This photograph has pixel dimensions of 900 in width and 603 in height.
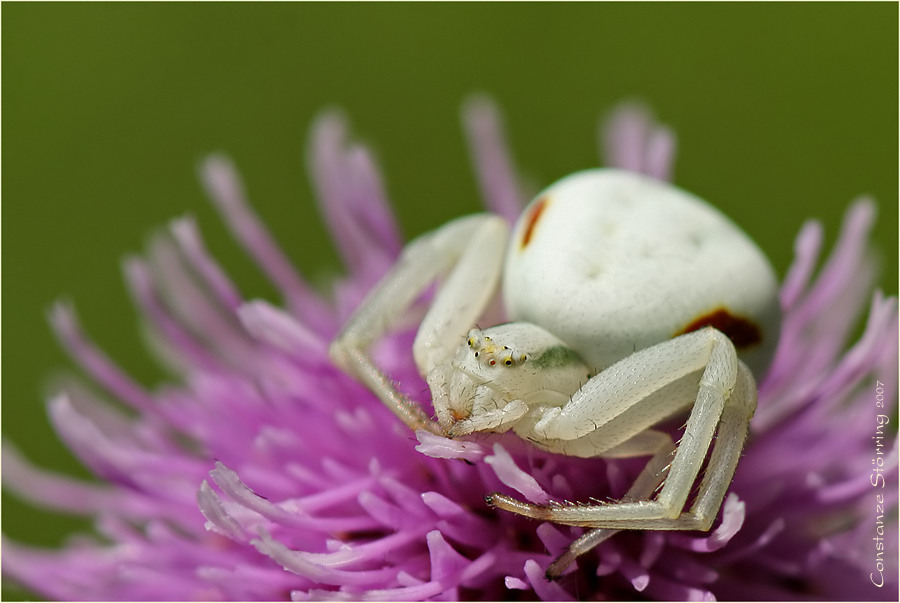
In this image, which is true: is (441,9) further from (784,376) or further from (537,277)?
(537,277)

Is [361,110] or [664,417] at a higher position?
[361,110]

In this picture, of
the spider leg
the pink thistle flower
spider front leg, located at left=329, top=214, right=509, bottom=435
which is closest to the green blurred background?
the pink thistle flower

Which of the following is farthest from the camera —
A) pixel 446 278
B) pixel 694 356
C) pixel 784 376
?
pixel 784 376

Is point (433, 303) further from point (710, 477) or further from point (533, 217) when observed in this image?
point (710, 477)

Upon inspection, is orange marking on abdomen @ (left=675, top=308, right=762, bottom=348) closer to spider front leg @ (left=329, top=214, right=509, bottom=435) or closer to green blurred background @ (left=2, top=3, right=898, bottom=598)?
spider front leg @ (left=329, top=214, right=509, bottom=435)

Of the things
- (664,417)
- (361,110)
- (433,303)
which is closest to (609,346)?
(664,417)

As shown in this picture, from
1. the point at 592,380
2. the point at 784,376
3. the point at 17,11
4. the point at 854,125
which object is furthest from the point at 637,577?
the point at 17,11
